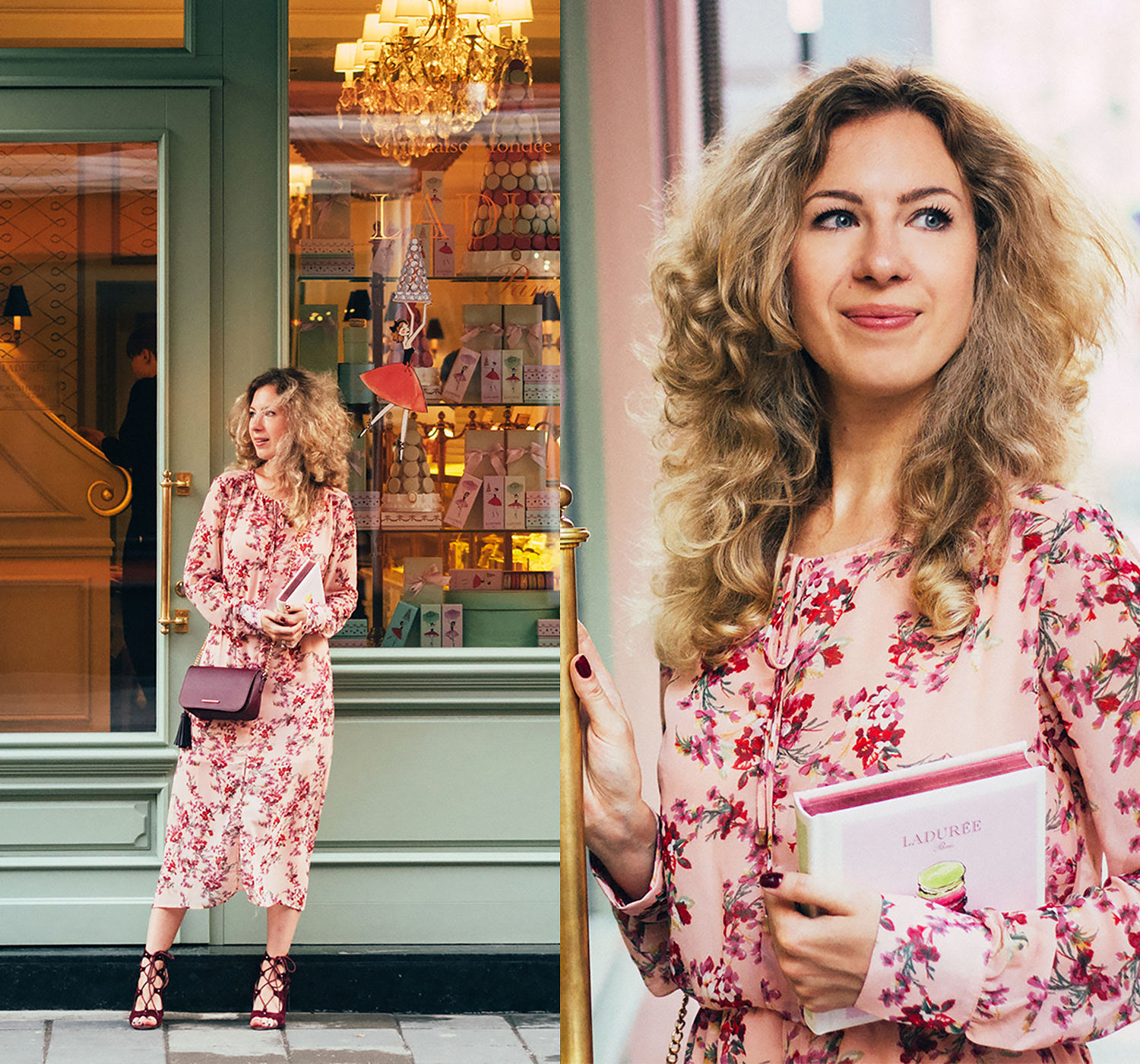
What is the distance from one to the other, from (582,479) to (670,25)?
53 cm

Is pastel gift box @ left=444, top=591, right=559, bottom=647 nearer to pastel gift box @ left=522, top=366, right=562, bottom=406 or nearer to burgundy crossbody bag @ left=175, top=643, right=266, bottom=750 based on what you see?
pastel gift box @ left=522, top=366, right=562, bottom=406

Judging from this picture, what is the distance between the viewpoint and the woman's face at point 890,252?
113cm

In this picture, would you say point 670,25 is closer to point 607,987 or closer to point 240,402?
point 607,987

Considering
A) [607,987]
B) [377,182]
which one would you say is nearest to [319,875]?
[377,182]

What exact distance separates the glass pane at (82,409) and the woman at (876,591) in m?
3.19

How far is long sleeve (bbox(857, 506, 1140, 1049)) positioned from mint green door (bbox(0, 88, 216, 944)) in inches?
137

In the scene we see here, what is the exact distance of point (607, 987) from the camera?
1.38 metres

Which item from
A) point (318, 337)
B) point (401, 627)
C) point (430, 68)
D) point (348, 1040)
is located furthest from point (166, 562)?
point (430, 68)

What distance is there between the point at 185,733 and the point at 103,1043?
3.07ft

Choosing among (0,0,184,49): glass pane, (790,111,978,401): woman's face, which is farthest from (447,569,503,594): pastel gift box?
(790,111,978,401): woman's face

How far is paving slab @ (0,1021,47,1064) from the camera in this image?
3.50 m

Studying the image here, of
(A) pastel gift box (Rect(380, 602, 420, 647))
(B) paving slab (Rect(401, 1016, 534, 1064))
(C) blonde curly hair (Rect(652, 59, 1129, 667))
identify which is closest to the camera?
(C) blonde curly hair (Rect(652, 59, 1129, 667))

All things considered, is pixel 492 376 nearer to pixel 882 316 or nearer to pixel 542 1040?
pixel 542 1040

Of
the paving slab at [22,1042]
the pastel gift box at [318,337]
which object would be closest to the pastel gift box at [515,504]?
the pastel gift box at [318,337]
